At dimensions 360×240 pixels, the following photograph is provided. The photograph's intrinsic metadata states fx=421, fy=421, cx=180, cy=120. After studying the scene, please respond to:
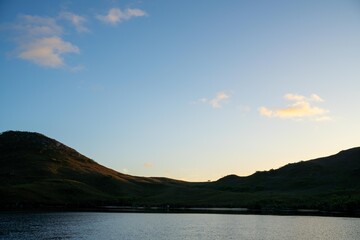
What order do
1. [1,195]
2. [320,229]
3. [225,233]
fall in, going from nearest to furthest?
[225,233] < [320,229] < [1,195]

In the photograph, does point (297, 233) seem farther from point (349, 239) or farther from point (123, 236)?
point (123, 236)

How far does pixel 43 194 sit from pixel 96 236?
123883 millimetres

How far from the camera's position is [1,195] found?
178 m

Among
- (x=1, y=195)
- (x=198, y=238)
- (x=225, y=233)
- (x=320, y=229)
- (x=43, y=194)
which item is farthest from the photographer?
(x=43, y=194)

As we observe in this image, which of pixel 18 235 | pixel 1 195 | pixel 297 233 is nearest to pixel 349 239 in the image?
pixel 297 233

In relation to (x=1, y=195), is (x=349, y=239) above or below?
below

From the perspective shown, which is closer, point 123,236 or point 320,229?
point 123,236

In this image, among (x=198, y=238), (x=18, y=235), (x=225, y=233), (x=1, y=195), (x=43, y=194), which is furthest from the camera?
(x=43, y=194)

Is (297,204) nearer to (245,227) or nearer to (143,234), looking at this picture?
(245,227)

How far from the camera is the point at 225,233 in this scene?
89.6 metres

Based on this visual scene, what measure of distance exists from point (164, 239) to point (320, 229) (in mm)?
39664

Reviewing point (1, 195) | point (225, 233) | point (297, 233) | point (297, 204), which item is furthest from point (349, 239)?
point (1, 195)

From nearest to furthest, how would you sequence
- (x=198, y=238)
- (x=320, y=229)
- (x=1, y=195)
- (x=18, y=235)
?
(x=18, y=235) < (x=198, y=238) < (x=320, y=229) < (x=1, y=195)

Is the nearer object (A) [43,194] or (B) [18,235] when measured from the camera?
(B) [18,235]
